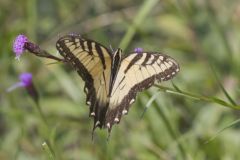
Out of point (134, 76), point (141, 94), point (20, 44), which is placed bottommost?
point (141, 94)

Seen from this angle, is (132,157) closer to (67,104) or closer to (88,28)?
(67,104)

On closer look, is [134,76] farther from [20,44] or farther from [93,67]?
[20,44]

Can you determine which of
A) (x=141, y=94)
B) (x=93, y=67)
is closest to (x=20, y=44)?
(x=93, y=67)

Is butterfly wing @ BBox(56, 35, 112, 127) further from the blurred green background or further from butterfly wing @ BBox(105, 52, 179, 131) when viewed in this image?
the blurred green background

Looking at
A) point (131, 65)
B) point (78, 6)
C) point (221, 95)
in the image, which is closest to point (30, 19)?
point (78, 6)

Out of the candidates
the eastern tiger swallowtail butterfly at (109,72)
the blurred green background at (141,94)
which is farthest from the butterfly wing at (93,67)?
the blurred green background at (141,94)

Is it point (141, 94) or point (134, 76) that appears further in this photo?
point (141, 94)

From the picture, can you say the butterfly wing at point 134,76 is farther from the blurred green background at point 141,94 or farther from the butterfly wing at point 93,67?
the blurred green background at point 141,94
